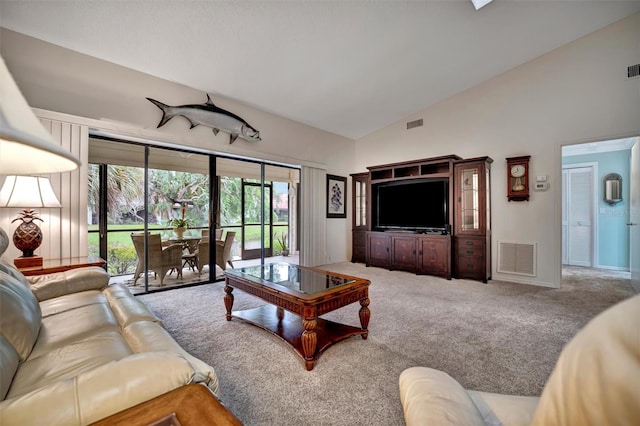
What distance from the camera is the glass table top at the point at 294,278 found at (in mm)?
2238

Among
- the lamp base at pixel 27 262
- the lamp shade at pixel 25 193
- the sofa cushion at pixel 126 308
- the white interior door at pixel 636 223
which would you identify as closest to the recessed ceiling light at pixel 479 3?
the white interior door at pixel 636 223

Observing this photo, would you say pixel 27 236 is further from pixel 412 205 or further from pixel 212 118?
pixel 412 205

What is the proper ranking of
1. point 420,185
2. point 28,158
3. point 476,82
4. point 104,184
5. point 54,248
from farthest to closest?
1. point 420,185
2. point 476,82
3. point 104,184
4. point 54,248
5. point 28,158

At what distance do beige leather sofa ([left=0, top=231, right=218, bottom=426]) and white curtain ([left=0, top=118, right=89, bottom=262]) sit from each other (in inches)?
45.6

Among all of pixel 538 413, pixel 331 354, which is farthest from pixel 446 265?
pixel 538 413

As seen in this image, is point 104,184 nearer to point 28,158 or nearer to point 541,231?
point 28,158

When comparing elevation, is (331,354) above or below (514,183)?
below

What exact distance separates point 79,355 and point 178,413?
2.92 ft

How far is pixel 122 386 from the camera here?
745mm

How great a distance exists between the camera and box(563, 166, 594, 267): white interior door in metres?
5.49

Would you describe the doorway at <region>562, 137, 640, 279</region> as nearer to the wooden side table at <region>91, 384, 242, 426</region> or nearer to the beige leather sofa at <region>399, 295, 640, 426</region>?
the beige leather sofa at <region>399, 295, 640, 426</region>

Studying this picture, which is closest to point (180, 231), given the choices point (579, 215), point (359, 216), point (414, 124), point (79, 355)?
point (79, 355)

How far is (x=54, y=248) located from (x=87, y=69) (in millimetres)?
2143

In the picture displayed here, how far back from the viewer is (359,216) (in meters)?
6.18
